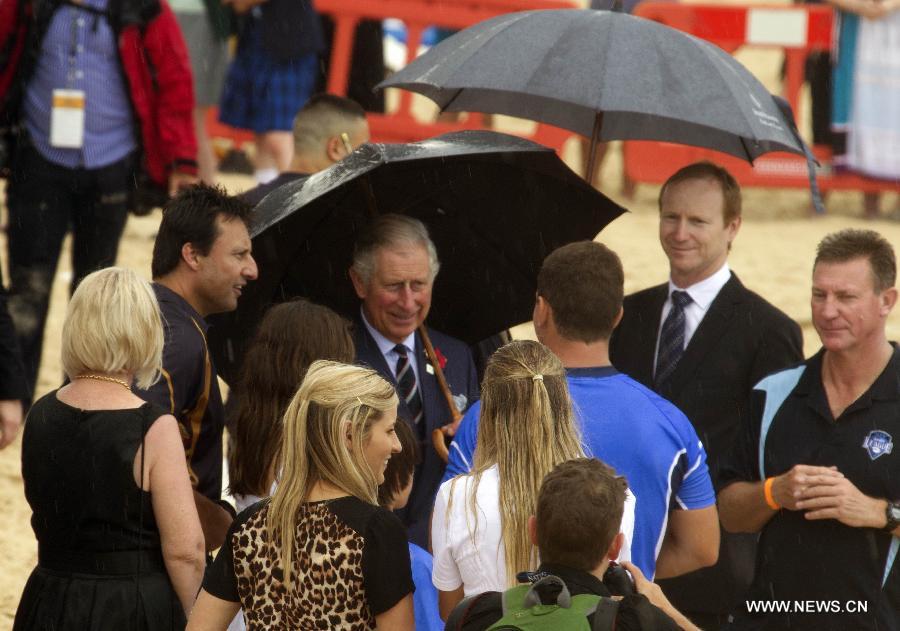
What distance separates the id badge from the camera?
286 inches

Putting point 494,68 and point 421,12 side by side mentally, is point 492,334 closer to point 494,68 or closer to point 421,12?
point 494,68

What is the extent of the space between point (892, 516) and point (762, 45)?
9024 millimetres

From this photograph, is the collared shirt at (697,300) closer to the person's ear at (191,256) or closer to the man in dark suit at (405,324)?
the man in dark suit at (405,324)

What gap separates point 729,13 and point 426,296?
8.41m

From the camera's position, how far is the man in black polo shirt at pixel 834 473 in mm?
4438

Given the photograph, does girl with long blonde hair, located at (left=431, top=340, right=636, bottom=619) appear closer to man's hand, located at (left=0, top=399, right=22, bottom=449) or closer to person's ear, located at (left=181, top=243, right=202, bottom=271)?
person's ear, located at (left=181, top=243, right=202, bottom=271)

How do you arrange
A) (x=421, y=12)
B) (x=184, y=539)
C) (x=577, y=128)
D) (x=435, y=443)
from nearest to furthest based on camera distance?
(x=184, y=539) < (x=435, y=443) < (x=577, y=128) < (x=421, y=12)

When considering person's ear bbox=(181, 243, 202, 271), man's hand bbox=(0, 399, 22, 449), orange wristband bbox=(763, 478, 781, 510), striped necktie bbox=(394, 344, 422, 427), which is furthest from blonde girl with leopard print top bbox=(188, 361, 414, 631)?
man's hand bbox=(0, 399, 22, 449)

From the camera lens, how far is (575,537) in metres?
3.15

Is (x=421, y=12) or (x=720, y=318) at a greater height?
(x=421, y=12)

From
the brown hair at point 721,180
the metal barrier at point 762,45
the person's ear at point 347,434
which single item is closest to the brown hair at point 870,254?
the brown hair at point 721,180

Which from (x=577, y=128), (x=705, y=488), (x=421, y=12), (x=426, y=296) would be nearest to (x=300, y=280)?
(x=426, y=296)

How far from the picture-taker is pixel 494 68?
16.9 feet

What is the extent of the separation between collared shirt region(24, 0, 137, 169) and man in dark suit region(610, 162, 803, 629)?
122 inches
